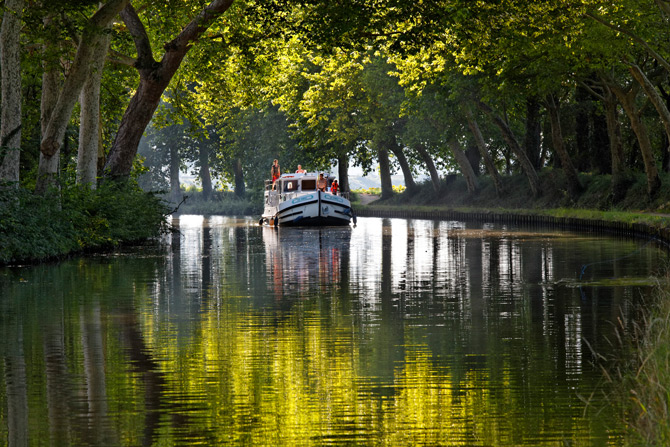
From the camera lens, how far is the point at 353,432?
7.52m

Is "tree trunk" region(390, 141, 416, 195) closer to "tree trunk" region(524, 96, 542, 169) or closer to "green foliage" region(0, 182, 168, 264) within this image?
"tree trunk" region(524, 96, 542, 169)

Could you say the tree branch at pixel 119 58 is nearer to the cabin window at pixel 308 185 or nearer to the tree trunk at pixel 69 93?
the tree trunk at pixel 69 93

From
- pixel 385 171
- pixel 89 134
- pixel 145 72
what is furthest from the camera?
pixel 385 171

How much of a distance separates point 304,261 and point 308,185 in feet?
96.5

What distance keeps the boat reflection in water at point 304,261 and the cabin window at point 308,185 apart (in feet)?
41.1

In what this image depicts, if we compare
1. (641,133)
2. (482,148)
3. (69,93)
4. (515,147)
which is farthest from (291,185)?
(69,93)

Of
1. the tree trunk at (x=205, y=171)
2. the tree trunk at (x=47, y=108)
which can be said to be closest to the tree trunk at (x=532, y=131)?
the tree trunk at (x=47, y=108)

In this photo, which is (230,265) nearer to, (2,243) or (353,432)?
(2,243)

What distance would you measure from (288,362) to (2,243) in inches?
542

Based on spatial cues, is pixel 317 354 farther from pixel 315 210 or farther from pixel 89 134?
pixel 315 210

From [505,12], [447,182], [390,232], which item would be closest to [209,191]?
[447,182]

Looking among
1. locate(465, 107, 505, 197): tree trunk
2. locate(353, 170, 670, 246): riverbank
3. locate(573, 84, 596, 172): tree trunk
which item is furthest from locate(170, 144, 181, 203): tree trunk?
locate(573, 84, 596, 172): tree trunk

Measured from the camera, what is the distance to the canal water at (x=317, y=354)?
7684mm

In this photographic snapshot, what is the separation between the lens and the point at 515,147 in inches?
2100
